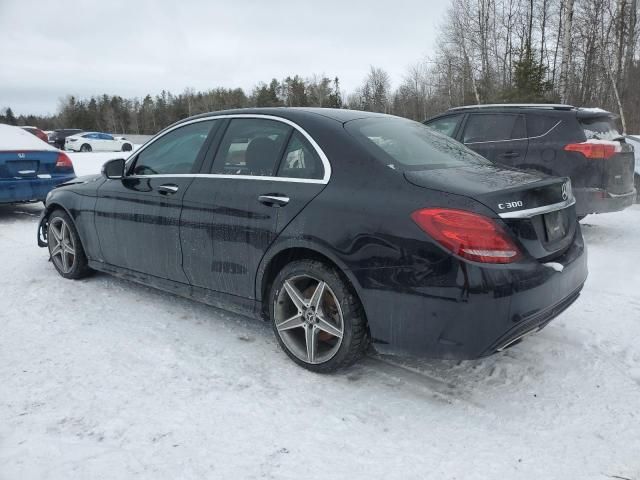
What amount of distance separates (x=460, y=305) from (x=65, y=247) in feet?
12.8

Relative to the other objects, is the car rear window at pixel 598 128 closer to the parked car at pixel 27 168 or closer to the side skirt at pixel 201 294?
the side skirt at pixel 201 294

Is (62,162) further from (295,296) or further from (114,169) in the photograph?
(295,296)

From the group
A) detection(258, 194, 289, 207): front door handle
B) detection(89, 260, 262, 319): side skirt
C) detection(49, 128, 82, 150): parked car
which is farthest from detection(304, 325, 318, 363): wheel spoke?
detection(49, 128, 82, 150): parked car

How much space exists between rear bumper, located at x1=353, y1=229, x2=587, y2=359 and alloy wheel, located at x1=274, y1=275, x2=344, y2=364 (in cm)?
30

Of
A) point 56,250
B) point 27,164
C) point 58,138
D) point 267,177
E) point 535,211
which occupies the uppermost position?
point 58,138

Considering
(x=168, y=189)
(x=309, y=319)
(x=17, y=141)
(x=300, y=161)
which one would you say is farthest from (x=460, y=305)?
(x=17, y=141)

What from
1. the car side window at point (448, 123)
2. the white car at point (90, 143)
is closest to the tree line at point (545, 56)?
the car side window at point (448, 123)

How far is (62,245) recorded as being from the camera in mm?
4805

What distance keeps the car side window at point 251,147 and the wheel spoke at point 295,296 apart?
2.36 feet

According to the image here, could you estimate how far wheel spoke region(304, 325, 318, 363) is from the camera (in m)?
3.01

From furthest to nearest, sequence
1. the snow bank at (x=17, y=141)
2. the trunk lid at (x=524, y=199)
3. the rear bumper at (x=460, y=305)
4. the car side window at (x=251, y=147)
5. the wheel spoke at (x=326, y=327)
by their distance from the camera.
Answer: the snow bank at (x=17, y=141)
the car side window at (x=251, y=147)
the wheel spoke at (x=326, y=327)
the trunk lid at (x=524, y=199)
the rear bumper at (x=460, y=305)

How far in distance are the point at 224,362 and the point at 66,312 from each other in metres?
1.63

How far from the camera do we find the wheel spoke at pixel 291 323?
305 cm

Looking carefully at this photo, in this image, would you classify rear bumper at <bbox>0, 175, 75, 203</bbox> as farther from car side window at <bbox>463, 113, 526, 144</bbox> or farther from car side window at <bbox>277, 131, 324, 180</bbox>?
car side window at <bbox>463, 113, 526, 144</bbox>
